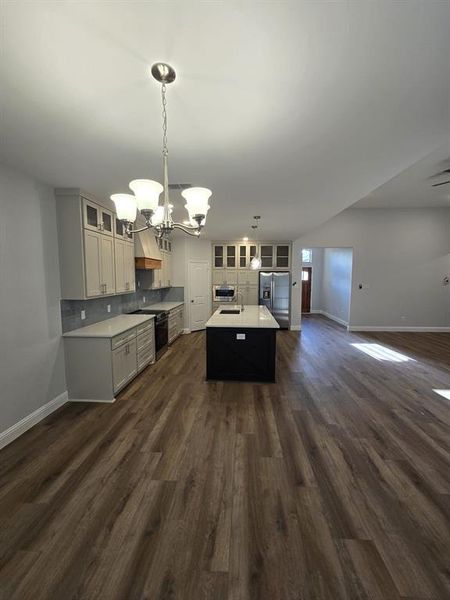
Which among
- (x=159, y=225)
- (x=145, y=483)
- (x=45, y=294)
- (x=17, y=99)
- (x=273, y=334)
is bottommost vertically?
(x=145, y=483)

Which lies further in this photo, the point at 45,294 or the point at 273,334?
the point at 273,334

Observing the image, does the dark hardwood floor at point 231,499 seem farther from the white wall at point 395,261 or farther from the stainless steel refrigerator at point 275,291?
the white wall at point 395,261

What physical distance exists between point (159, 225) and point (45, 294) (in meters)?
2.03

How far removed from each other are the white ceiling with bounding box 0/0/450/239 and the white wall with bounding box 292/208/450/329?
5080 mm

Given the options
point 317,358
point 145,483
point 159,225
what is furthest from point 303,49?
point 317,358

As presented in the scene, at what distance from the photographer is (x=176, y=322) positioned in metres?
6.15

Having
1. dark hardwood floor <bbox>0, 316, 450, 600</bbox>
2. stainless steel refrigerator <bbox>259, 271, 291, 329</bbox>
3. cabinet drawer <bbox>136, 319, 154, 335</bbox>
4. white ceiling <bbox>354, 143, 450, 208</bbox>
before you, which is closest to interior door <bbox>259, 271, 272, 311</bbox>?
stainless steel refrigerator <bbox>259, 271, 291, 329</bbox>

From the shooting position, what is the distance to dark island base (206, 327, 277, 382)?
3.72 metres

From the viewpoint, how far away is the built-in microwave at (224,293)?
7.10m

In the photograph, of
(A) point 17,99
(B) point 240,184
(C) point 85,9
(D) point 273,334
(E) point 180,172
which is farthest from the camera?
(D) point 273,334

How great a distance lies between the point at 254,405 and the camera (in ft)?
10.2

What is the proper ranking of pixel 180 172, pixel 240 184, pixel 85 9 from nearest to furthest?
pixel 85 9
pixel 180 172
pixel 240 184

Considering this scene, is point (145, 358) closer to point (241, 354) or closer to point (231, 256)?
point (241, 354)

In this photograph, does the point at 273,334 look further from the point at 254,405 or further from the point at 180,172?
the point at 180,172
